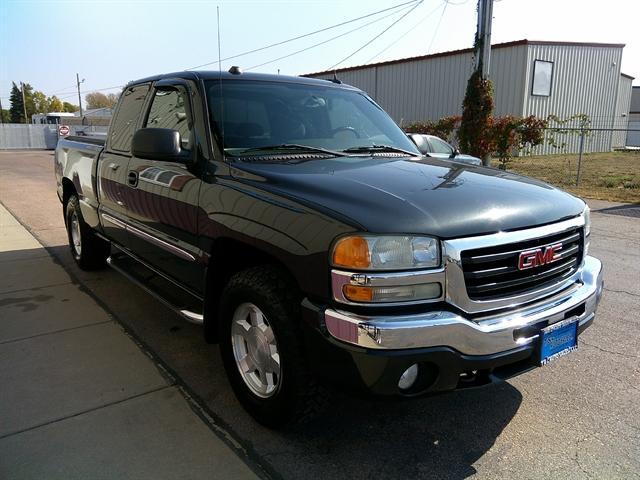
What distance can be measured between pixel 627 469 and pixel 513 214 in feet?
4.41

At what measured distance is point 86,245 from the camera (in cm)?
576

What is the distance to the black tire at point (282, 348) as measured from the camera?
2490 millimetres

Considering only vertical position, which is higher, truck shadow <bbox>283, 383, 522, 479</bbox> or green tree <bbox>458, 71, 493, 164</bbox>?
green tree <bbox>458, 71, 493, 164</bbox>

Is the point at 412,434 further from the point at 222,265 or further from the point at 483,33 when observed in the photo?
the point at 483,33

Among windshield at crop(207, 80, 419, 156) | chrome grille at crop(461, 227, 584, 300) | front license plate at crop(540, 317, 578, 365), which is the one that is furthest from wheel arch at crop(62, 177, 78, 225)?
front license plate at crop(540, 317, 578, 365)

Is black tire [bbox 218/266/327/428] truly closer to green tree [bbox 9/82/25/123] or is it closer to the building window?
the building window

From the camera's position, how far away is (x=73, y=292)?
5266mm

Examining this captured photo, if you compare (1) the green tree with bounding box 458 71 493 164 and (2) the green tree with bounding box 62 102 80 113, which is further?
(2) the green tree with bounding box 62 102 80 113

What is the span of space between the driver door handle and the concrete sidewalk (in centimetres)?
119

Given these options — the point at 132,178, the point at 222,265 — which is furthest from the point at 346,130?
the point at 132,178

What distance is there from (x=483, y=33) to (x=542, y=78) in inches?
534

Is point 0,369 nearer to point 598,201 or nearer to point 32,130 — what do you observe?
point 598,201

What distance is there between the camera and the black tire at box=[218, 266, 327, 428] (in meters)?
2.49

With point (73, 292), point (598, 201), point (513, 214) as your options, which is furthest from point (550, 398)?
point (598, 201)
